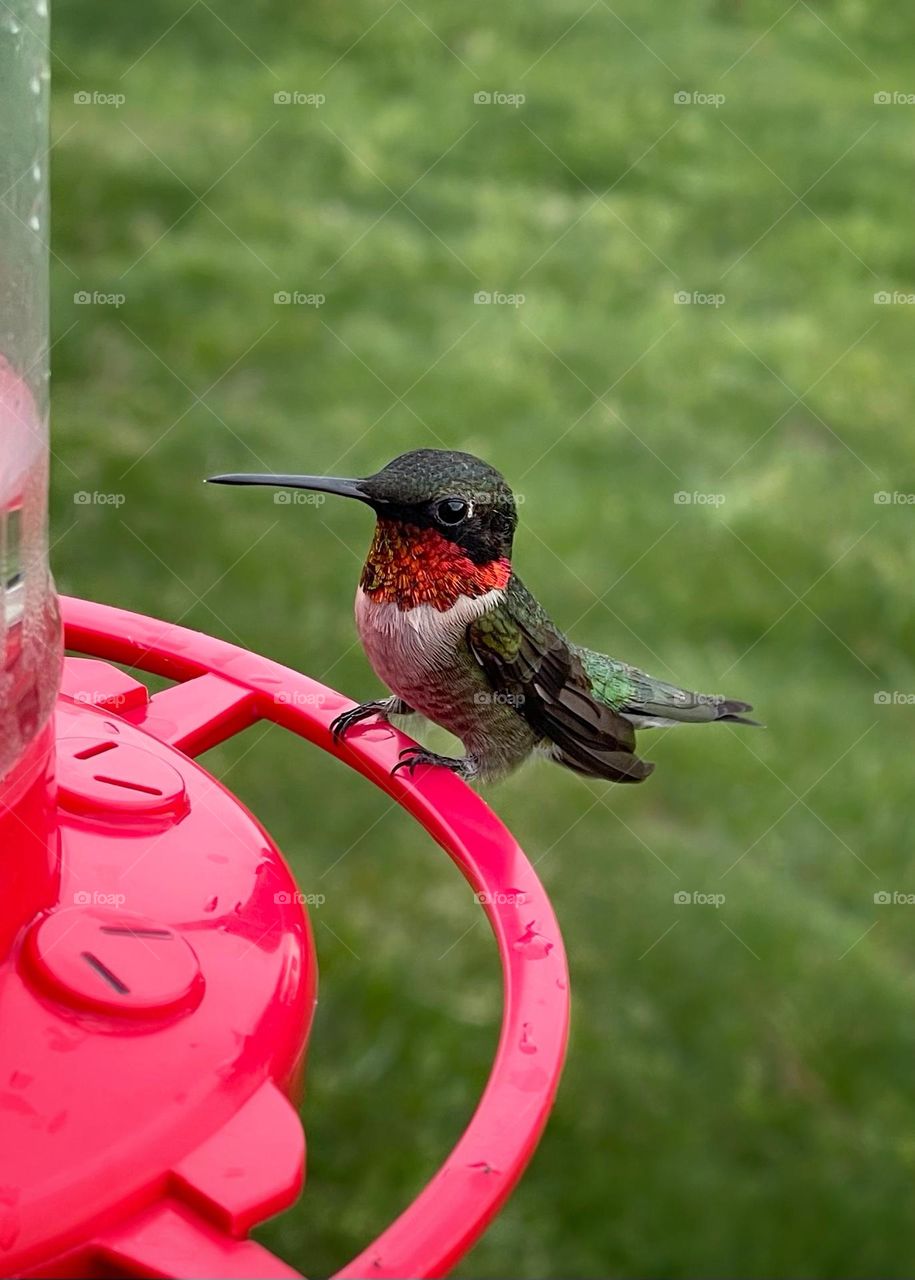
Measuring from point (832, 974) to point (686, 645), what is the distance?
1.38 meters

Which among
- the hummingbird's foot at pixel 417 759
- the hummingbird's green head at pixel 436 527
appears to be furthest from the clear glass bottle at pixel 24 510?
the hummingbird's foot at pixel 417 759

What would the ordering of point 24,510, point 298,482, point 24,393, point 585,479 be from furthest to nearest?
point 585,479
point 298,482
point 24,393
point 24,510

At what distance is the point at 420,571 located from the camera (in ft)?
9.35

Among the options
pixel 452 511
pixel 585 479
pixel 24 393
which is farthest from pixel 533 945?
pixel 585 479

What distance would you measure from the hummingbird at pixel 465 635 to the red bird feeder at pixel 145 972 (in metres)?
0.38

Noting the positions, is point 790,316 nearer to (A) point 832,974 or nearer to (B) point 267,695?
(A) point 832,974

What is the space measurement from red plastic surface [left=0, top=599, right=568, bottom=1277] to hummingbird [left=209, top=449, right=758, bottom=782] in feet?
1.37

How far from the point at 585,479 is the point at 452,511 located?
12.9 feet

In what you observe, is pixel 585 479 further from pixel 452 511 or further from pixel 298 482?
pixel 298 482

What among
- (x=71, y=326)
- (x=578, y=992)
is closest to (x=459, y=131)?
(x=71, y=326)

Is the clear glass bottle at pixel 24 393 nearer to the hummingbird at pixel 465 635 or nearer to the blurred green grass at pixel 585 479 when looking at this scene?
the hummingbird at pixel 465 635

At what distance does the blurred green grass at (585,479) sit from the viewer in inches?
188

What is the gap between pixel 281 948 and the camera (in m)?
2.04

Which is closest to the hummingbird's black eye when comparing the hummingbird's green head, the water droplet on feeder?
the hummingbird's green head
